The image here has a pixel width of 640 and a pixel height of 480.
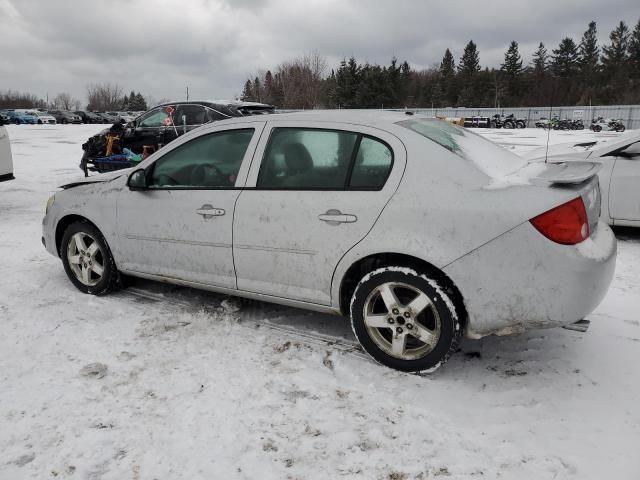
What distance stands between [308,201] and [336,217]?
0.23 m

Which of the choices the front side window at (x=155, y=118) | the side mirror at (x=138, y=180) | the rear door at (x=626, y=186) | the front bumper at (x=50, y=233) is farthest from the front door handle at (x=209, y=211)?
the front side window at (x=155, y=118)

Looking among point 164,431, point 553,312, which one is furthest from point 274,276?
point 553,312

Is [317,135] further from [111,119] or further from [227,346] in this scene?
[111,119]

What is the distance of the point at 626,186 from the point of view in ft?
19.1

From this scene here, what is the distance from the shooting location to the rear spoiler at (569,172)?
278 centimetres

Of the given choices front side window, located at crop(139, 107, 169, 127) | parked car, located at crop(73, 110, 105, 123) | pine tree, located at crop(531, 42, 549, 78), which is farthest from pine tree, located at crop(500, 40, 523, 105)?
front side window, located at crop(139, 107, 169, 127)

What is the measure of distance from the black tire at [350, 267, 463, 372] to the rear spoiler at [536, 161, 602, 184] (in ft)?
2.89

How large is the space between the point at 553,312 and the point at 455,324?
0.51m

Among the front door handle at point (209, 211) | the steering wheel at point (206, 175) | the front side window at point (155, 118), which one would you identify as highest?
the front side window at point (155, 118)

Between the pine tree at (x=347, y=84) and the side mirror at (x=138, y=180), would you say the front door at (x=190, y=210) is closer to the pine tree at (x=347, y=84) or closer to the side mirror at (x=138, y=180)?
the side mirror at (x=138, y=180)

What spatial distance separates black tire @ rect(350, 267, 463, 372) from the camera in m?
2.89

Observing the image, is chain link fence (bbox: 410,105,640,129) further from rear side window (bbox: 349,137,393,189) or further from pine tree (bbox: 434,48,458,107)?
rear side window (bbox: 349,137,393,189)

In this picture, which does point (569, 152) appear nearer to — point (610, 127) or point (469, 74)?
point (610, 127)

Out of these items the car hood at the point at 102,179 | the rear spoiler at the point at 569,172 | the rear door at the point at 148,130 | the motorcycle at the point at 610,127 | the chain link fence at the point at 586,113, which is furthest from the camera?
the chain link fence at the point at 586,113
